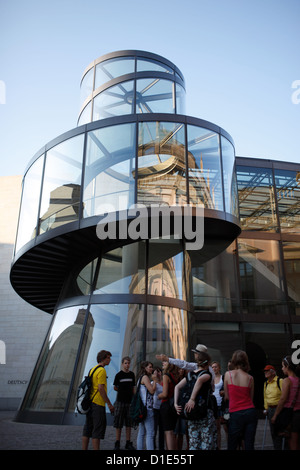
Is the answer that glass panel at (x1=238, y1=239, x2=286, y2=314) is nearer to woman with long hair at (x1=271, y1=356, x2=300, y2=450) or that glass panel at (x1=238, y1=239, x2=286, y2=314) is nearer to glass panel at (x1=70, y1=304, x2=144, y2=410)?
glass panel at (x1=70, y1=304, x2=144, y2=410)

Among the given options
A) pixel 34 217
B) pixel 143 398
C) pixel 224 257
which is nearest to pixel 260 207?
pixel 224 257

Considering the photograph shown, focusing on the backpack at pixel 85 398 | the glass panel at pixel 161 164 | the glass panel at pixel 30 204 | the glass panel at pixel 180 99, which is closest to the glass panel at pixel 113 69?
the glass panel at pixel 180 99

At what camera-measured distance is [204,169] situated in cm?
1219

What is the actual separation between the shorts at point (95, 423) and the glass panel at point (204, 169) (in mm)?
6907

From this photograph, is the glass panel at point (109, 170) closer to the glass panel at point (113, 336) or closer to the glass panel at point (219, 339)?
the glass panel at point (113, 336)

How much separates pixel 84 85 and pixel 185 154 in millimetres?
7359

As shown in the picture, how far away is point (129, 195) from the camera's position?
11.3 m

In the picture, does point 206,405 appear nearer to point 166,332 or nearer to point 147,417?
point 147,417

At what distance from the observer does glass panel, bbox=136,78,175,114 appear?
14555 millimetres

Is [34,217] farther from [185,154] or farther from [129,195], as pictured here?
[185,154]

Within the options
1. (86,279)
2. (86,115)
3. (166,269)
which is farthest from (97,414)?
(86,115)

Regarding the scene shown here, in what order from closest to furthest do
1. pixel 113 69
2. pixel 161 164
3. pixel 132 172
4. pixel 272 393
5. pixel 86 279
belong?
1. pixel 272 393
2. pixel 132 172
3. pixel 161 164
4. pixel 86 279
5. pixel 113 69

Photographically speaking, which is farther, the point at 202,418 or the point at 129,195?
the point at 129,195

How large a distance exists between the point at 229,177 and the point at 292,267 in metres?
5.17
